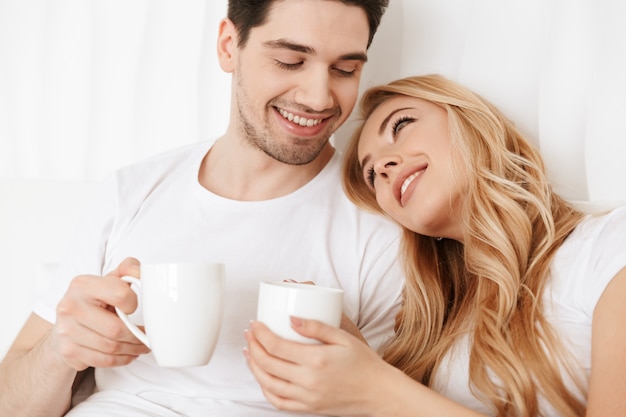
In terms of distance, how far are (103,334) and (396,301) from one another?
2.03ft

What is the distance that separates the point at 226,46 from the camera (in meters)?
1.54

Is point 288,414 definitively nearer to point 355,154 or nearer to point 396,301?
point 396,301

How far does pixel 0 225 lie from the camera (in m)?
1.68

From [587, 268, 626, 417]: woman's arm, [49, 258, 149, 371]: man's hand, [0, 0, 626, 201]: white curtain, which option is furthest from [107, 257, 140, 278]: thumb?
[0, 0, 626, 201]: white curtain

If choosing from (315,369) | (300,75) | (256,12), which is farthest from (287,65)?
(315,369)

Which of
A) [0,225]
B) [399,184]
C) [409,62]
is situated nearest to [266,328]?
[399,184]

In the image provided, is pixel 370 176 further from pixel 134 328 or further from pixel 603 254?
pixel 134 328

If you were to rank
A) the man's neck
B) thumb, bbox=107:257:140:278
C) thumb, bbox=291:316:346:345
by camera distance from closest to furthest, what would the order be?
1. thumb, bbox=291:316:346:345
2. thumb, bbox=107:257:140:278
3. the man's neck

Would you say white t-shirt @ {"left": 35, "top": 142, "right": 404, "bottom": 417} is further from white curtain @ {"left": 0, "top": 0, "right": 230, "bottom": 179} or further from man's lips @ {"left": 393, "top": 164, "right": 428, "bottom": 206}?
white curtain @ {"left": 0, "top": 0, "right": 230, "bottom": 179}

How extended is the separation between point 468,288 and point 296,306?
564 millimetres

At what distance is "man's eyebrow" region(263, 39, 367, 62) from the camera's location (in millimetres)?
1331

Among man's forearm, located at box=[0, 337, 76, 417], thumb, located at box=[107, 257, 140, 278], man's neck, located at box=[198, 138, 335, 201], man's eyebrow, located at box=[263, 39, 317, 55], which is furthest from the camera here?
man's neck, located at box=[198, 138, 335, 201]

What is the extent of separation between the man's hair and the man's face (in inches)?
0.6

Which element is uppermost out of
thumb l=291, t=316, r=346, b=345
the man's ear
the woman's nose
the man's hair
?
the man's hair
